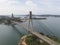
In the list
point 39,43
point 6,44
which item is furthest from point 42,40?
point 6,44

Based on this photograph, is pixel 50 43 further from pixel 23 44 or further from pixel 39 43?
pixel 23 44

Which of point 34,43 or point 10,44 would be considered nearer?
point 34,43

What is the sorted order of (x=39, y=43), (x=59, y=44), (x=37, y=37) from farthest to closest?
(x=37, y=37) < (x=39, y=43) < (x=59, y=44)

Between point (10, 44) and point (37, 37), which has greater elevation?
point (37, 37)

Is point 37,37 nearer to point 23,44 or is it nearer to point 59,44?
point 23,44

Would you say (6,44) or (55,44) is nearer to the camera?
(55,44)

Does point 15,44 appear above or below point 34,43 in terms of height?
below

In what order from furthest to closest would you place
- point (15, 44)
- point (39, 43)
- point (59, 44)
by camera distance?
point (15, 44)
point (39, 43)
point (59, 44)

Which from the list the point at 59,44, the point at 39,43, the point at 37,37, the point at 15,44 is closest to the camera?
the point at 59,44

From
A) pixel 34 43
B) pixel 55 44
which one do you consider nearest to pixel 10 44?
pixel 34 43
